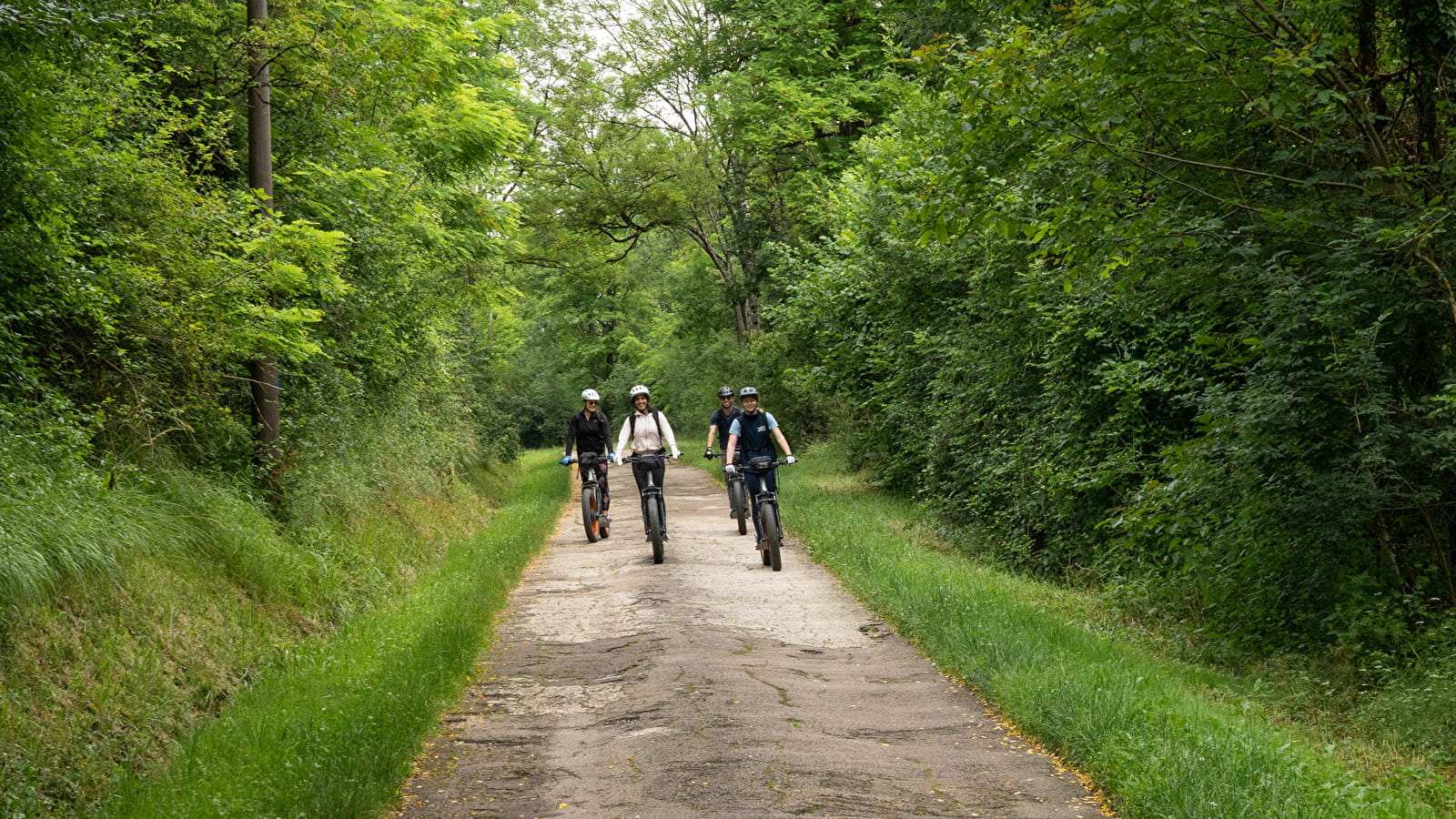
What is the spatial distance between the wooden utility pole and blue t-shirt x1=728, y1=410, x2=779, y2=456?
5.27 meters

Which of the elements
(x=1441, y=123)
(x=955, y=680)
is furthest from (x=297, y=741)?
(x=1441, y=123)

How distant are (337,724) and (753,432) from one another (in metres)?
8.05

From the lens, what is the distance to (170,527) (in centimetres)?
809

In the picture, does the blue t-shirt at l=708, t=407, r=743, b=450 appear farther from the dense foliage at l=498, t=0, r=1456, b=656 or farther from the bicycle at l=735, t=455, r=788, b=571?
the dense foliage at l=498, t=0, r=1456, b=656

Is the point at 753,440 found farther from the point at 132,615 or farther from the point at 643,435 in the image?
the point at 132,615

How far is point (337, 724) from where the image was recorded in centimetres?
623

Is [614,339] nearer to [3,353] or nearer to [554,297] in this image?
[554,297]

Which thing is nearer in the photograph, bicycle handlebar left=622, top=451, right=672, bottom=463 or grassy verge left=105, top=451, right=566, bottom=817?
grassy verge left=105, top=451, right=566, bottom=817

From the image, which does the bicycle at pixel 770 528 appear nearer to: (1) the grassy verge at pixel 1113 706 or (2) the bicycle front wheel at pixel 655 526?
(1) the grassy verge at pixel 1113 706

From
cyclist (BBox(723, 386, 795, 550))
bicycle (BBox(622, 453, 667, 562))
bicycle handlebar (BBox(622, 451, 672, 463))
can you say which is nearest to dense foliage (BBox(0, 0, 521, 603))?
bicycle handlebar (BBox(622, 451, 672, 463))

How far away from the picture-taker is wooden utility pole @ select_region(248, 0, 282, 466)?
1050cm

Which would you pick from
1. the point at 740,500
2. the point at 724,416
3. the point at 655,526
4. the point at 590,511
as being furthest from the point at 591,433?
the point at 655,526

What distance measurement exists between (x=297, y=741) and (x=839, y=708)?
3214mm

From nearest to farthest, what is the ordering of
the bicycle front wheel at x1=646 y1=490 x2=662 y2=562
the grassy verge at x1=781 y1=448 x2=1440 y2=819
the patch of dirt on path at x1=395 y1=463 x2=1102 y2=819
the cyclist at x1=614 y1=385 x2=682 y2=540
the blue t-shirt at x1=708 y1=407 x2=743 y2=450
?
1. the grassy verge at x1=781 y1=448 x2=1440 y2=819
2. the patch of dirt on path at x1=395 y1=463 x2=1102 y2=819
3. the bicycle front wheel at x1=646 y1=490 x2=662 y2=562
4. the blue t-shirt at x1=708 y1=407 x2=743 y2=450
5. the cyclist at x1=614 y1=385 x2=682 y2=540
